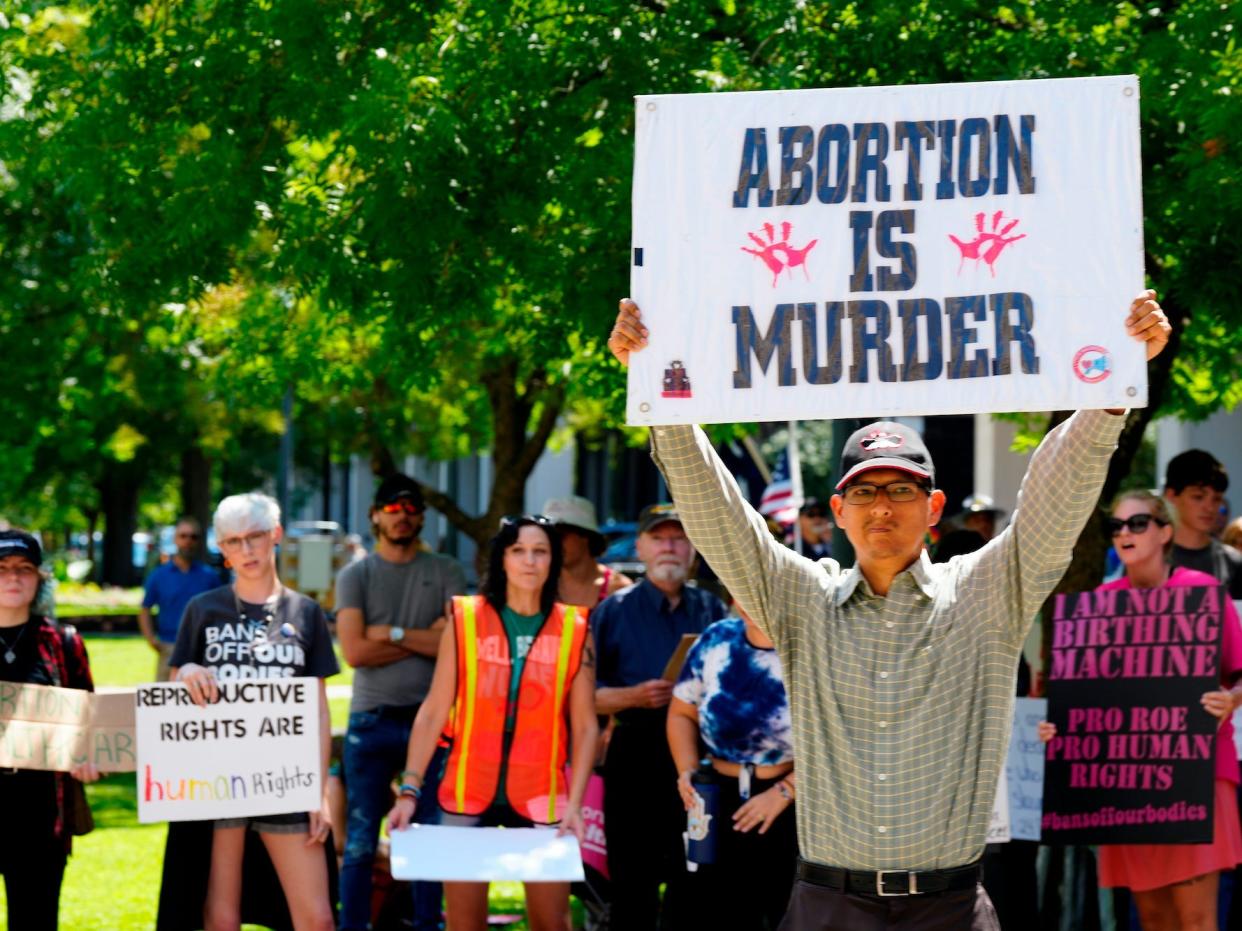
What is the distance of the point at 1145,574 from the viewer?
6.45 meters

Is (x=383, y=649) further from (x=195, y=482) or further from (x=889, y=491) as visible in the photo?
(x=195, y=482)

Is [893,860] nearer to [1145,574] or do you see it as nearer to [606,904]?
[1145,574]

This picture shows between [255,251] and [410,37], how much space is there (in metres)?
4.54

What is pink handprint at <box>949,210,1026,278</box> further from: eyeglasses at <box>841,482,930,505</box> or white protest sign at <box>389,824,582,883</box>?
white protest sign at <box>389,824,582,883</box>

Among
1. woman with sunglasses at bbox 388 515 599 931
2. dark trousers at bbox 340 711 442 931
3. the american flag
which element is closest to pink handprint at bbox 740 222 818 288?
woman with sunglasses at bbox 388 515 599 931

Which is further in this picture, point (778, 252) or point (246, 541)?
point (246, 541)

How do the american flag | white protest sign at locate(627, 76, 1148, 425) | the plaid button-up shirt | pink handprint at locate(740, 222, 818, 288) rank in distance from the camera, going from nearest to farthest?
the plaid button-up shirt
white protest sign at locate(627, 76, 1148, 425)
pink handprint at locate(740, 222, 818, 288)
the american flag

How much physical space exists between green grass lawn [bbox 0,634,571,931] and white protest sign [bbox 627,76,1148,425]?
5.40 meters

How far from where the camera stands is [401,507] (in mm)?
8008

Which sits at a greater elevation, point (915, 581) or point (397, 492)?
point (397, 492)

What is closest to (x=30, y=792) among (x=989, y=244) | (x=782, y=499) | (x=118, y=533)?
(x=989, y=244)

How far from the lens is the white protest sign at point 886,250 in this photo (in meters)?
3.89

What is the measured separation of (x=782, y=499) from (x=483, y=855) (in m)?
7.41

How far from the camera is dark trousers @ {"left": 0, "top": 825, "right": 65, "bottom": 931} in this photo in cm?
645
